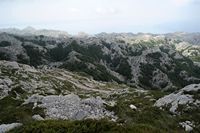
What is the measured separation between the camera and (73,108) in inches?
1444

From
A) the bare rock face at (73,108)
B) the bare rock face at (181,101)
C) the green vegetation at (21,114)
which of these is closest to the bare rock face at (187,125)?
the bare rock face at (181,101)

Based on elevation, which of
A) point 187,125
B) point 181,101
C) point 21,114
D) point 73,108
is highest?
point 73,108

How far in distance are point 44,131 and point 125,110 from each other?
62.6 ft

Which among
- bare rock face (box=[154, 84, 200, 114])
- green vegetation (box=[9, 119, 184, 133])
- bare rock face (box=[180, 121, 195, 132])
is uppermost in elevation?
green vegetation (box=[9, 119, 184, 133])

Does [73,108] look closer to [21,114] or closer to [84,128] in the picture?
[21,114]

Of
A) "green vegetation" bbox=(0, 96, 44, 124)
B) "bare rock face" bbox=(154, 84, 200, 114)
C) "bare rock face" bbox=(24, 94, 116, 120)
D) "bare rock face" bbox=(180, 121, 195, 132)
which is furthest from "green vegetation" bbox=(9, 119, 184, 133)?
"bare rock face" bbox=(154, 84, 200, 114)

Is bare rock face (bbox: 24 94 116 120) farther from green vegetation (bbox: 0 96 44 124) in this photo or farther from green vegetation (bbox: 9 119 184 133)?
green vegetation (bbox: 9 119 184 133)

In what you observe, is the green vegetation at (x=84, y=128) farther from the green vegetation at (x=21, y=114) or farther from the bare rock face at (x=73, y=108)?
the bare rock face at (x=73, y=108)

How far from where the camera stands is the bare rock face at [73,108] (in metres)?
34.8

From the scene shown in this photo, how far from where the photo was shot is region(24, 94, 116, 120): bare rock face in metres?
34.8

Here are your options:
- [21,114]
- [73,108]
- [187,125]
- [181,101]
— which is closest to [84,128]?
[21,114]

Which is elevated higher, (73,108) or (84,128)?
(84,128)

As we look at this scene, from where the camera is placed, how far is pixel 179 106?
45812 millimetres

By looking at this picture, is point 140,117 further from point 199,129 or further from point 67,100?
point 67,100
